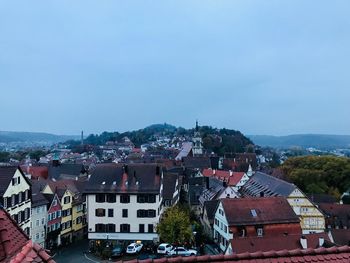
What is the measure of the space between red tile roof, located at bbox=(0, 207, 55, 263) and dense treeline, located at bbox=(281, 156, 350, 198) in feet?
219

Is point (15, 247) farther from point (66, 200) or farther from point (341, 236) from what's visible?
point (66, 200)

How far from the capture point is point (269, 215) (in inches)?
1516

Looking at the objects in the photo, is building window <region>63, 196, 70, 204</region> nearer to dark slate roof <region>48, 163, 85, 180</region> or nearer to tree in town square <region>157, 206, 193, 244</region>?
tree in town square <region>157, 206, 193, 244</region>

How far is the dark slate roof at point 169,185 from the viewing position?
159 feet

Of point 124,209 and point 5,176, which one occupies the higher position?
point 5,176

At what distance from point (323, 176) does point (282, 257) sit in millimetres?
74210

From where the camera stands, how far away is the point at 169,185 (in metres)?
49.9

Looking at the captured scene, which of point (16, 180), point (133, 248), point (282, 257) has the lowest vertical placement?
point (133, 248)

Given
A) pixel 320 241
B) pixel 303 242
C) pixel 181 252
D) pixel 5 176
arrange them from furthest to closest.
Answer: pixel 181 252 → pixel 320 241 → pixel 5 176 → pixel 303 242

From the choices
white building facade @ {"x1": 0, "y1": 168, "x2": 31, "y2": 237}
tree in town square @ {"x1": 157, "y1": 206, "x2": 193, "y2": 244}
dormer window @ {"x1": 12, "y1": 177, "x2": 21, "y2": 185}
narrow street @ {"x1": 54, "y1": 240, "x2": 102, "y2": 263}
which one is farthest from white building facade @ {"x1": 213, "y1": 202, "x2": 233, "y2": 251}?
dormer window @ {"x1": 12, "y1": 177, "x2": 21, "y2": 185}

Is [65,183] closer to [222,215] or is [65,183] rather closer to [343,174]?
[222,215]

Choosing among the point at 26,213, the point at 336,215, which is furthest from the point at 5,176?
the point at 336,215

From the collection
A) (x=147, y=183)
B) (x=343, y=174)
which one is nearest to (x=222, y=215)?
(x=147, y=183)

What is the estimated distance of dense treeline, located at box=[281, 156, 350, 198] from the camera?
7014 cm
